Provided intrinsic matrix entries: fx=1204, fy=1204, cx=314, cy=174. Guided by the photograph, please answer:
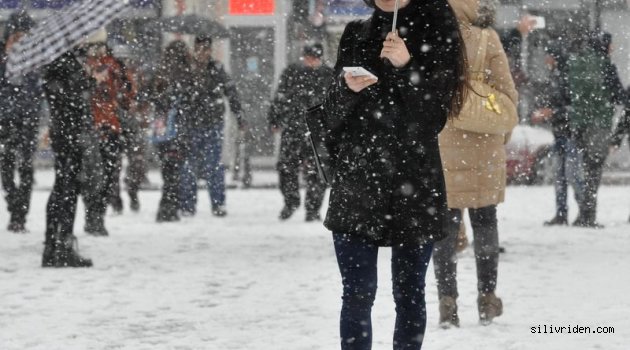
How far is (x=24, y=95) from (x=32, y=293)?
385 cm

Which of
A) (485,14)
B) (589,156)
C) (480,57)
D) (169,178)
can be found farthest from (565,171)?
(480,57)

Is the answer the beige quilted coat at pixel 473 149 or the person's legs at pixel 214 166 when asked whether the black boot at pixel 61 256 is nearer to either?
the beige quilted coat at pixel 473 149

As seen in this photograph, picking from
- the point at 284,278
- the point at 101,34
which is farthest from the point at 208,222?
the point at 284,278

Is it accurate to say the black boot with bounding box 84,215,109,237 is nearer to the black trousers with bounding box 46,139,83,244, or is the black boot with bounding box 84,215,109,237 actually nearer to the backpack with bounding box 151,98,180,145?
the backpack with bounding box 151,98,180,145

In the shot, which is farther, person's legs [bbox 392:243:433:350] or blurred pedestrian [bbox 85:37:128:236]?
blurred pedestrian [bbox 85:37:128:236]

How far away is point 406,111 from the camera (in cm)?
431

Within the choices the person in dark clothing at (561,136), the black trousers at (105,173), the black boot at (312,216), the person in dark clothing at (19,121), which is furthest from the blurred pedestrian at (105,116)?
the person in dark clothing at (561,136)

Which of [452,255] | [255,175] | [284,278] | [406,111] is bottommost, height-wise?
[255,175]

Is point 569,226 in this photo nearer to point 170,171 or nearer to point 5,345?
point 170,171

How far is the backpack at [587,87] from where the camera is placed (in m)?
12.0

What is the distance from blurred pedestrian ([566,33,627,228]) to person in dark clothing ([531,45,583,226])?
6 centimetres

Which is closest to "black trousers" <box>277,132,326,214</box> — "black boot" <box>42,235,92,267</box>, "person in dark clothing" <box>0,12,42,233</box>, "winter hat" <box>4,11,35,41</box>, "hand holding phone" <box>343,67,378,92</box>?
"person in dark clothing" <box>0,12,42,233</box>

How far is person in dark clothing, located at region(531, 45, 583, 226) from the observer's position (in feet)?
39.8

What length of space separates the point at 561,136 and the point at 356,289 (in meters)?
8.35
